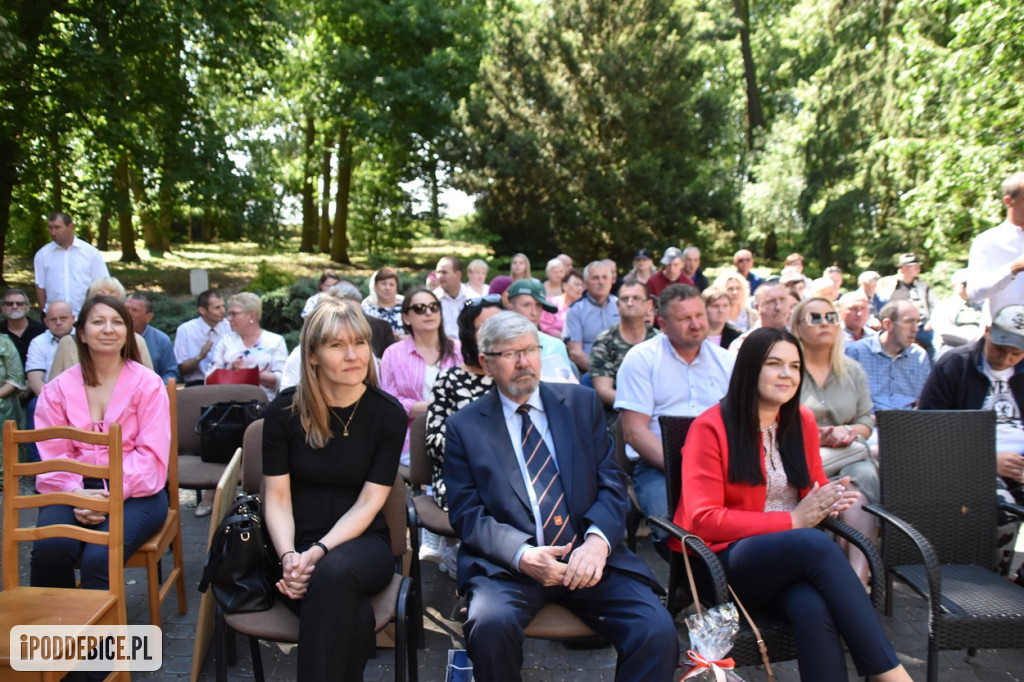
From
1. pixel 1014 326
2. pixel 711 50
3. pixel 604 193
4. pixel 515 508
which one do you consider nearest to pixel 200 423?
pixel 515 508

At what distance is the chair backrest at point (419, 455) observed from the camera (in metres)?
3.97

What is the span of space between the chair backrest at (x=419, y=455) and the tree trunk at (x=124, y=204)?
488 inches

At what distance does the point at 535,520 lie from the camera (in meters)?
2.99

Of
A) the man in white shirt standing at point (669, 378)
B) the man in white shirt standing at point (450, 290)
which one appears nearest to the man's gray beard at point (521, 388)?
the man in white shirt standing at point (669, 378)

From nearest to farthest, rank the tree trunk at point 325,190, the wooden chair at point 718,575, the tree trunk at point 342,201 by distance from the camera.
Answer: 1. the wooden chair at point 718,575
2. the tree trunk at point 342,201
3. the tree trunk at point 325,190

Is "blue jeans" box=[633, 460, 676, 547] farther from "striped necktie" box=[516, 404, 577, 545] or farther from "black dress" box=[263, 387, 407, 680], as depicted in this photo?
"black dress" box=[263, 387, 407, 680]

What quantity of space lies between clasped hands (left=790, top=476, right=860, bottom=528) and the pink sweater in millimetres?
2966

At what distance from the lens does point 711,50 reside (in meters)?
24.4

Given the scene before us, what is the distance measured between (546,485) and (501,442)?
0.86ft

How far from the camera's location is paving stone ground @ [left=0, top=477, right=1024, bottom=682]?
10.7 ft

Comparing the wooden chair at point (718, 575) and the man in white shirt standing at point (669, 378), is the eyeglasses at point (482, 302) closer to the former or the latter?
the man in white shirt standing at point (669, 378)

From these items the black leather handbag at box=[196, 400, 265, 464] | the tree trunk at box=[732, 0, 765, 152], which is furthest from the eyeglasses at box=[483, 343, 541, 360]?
the tree trunk at box=[732, 0, 765, 152]

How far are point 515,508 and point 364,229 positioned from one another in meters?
23.0

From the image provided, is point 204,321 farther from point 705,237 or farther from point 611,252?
point 705,237
